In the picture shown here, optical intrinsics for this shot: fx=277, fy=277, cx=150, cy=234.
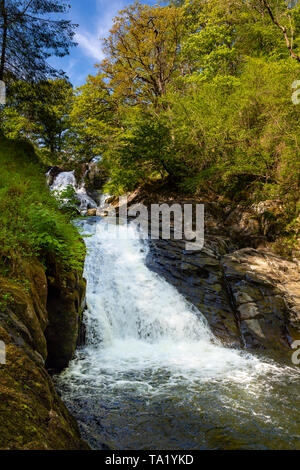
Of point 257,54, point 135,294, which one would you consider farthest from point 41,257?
point 257,54

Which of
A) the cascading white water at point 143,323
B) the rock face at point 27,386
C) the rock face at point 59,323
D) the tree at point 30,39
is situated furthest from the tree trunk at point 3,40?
the rock face at point 27,386

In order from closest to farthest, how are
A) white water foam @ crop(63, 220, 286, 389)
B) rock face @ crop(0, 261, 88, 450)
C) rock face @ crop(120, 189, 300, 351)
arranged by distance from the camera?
rock face @ crop(0, 261, 88, 450) → white water foam @ crop(63, 220, 286, 389) → rock face @ crop(120, 189, 300, 351)

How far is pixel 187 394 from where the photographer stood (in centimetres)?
404

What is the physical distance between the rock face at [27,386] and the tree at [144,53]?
16330mm

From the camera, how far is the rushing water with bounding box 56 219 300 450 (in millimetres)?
3146

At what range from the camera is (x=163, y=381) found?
4445 mm

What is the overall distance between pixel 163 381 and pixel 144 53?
62.8 ft

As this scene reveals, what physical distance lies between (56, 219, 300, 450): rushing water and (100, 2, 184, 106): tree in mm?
13918

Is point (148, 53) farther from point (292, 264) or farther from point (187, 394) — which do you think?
point (187, 394)

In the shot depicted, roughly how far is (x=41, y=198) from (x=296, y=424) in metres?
5.24

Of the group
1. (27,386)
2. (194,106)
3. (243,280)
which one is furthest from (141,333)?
(194,106)

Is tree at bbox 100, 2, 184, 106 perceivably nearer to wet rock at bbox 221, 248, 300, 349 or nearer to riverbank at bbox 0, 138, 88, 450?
wet rock at bbox 221, 248, 300, 349

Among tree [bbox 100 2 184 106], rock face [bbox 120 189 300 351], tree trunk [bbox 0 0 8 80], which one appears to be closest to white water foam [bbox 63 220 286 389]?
rock face [bbox 120 189 300 351]

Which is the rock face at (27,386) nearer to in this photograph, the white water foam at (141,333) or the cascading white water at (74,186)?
the white water foam at (141,333)
